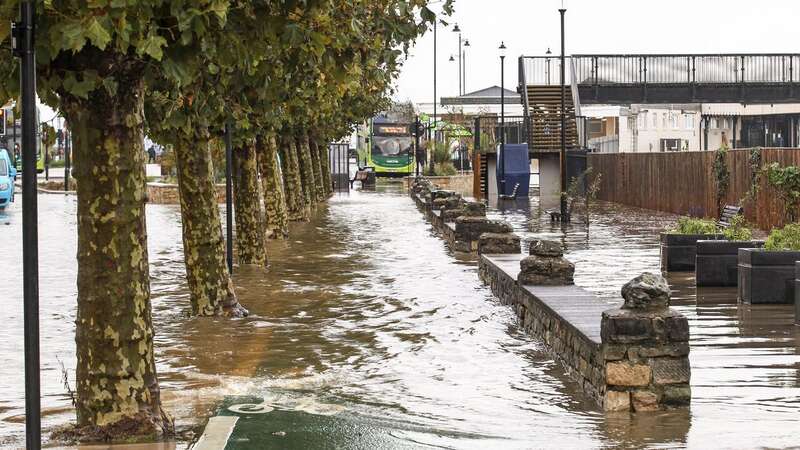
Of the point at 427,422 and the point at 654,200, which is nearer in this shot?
the point at 427,422

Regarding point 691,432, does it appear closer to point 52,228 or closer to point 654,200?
point 52,228

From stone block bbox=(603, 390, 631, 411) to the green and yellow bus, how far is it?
7941 cm

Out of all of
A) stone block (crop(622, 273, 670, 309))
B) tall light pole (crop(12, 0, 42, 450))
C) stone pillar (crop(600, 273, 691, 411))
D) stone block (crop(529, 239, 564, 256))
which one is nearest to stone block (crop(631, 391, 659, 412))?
stone pillar (crop(600, 273, 691, 411))

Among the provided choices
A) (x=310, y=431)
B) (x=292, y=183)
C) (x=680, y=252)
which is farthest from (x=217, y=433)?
(x=292, y=183)

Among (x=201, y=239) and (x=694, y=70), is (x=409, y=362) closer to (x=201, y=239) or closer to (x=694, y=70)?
(x=201, y=239)

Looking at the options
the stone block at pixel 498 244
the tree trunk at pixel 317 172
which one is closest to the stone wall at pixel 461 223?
the stone block at pixel 498 244

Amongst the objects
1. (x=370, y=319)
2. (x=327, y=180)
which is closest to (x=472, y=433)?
(x=370, y=319)

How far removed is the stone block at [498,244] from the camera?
73.4 ft

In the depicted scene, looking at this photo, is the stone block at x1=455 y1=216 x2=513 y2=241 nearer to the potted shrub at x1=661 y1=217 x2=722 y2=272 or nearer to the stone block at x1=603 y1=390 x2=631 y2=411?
the potted shrub at x1=661 y1=217 x2=722 y2=272

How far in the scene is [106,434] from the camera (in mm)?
9602

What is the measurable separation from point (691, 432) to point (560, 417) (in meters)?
1.12

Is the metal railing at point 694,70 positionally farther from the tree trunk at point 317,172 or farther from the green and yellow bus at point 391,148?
the green and yellow bus at point 391,148

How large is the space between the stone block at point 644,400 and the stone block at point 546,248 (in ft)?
18.0

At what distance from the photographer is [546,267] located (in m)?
16.2
